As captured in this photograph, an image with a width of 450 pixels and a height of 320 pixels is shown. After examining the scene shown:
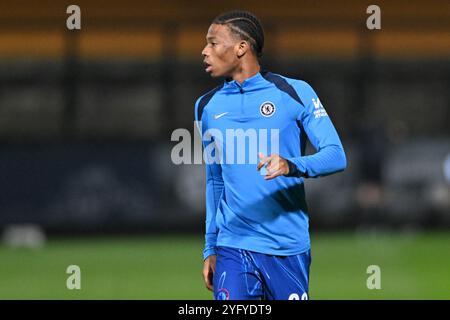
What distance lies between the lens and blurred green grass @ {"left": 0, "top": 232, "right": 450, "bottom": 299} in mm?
11578

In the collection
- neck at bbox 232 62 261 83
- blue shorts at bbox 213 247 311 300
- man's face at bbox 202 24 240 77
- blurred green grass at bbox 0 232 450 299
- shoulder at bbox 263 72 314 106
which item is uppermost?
man's face at bbox 202 24 240 77

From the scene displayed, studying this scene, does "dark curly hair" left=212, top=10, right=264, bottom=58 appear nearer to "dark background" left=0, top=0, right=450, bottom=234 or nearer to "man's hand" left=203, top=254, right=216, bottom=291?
"man's hand" left=203, top=254, right=216, bottom=291

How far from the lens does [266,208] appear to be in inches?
226

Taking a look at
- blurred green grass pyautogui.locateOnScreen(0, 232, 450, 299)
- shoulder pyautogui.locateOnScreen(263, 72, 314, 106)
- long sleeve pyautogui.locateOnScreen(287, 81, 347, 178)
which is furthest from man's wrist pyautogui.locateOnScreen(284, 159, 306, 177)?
blurred green grass pyautogui.locateOnScreen(0, 232, 450, 299)

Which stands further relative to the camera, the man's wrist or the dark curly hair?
the dark curly hair

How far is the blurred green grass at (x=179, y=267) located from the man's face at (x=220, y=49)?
5.66 meters

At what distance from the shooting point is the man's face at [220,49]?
576 centimetres

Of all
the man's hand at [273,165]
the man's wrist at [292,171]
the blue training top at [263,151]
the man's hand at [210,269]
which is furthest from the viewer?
the man's hand at [210,269]

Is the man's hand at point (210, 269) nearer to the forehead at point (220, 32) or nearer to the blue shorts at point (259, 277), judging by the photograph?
the blue shorts at point (259, 277)

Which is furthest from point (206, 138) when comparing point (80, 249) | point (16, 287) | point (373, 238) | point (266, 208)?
point (373, 238)

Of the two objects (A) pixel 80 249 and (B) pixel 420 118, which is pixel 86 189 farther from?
(B) pixel 420 118

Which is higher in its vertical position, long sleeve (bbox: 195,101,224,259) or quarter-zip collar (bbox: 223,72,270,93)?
quarter-zip collar (bbox: 223,72,270,93)

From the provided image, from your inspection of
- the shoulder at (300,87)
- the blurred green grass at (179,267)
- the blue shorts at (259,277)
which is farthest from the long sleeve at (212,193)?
the blurred green grass at (179,267)
